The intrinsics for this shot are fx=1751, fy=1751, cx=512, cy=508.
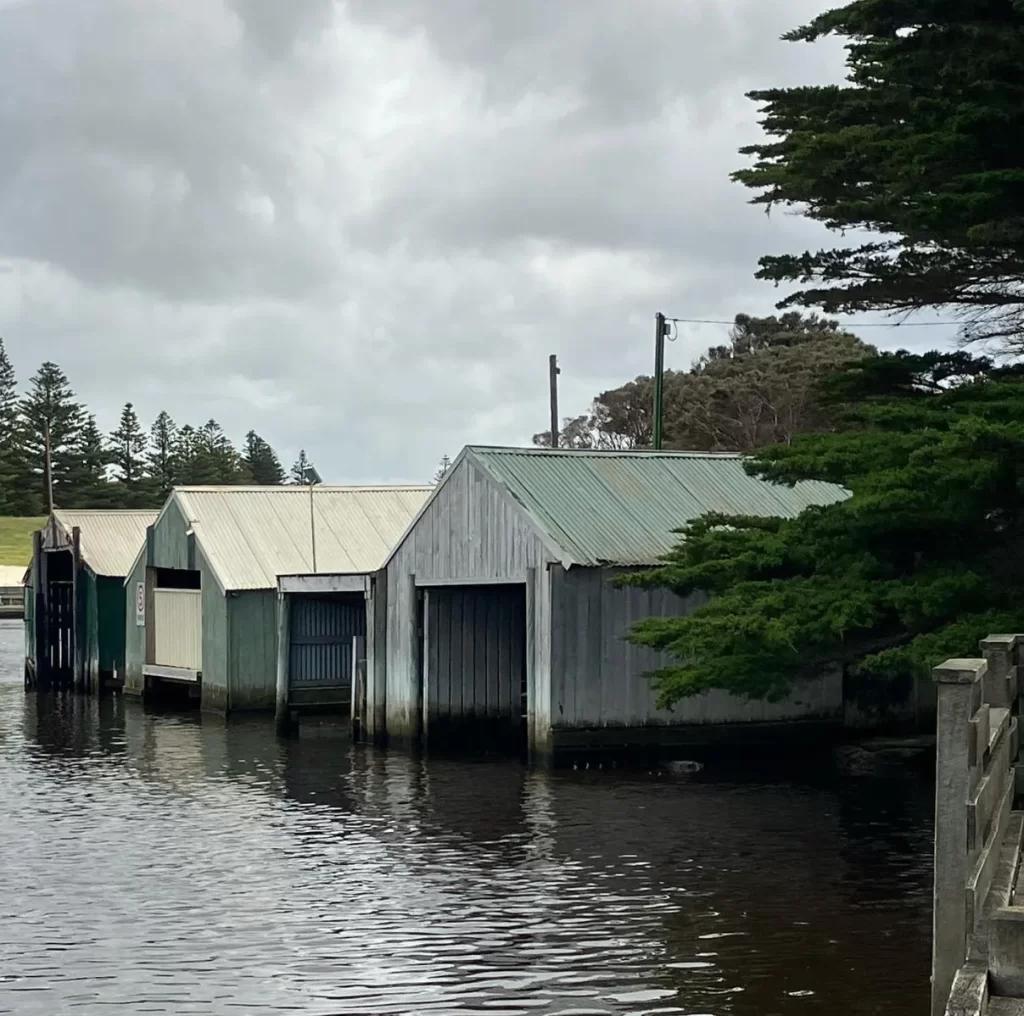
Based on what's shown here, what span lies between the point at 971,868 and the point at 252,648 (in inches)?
1160

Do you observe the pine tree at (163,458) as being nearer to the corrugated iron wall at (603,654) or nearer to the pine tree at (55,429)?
the pine tree at (55,429)

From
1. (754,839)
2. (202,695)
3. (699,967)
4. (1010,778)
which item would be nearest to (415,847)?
(754,839)

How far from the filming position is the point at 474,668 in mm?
29844

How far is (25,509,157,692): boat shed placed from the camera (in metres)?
44.8

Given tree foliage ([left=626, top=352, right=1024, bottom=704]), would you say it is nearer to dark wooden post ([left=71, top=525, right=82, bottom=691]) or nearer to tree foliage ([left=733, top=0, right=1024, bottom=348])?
tree foliage ([left=733, top=0, right=1024, bottom=348])

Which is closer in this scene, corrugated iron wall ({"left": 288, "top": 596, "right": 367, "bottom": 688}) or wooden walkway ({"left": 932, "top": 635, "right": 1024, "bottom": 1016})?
wooden walkway ({"left": 932, "top": 635, "right": 1024, "bottom": 1016})

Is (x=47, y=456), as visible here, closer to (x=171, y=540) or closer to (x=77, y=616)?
(x=77, y=616)

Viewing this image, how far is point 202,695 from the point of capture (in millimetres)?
38062

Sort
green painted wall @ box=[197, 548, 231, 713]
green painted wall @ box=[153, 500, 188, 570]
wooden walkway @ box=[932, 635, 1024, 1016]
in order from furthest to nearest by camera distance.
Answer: green painted wall @ box=[153, 500, 188, 570] → green painted wall @ box=[197, 548, 231, 713] → wooden walkway @ box=[932, 635, 1024, 1016]

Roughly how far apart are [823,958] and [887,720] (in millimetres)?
16282

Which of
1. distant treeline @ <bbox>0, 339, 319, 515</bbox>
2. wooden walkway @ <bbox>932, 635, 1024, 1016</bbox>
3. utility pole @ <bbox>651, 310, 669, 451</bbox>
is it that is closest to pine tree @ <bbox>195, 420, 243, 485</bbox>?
distant treeline @ <bbox>0, 339, 319, 515</bbox>

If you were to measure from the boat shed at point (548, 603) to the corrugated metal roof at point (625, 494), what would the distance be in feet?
0.12

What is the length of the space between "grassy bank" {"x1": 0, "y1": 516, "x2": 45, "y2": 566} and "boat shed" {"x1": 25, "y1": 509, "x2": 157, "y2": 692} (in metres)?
63.1

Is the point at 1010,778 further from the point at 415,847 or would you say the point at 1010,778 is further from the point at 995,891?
the point at 415,847
